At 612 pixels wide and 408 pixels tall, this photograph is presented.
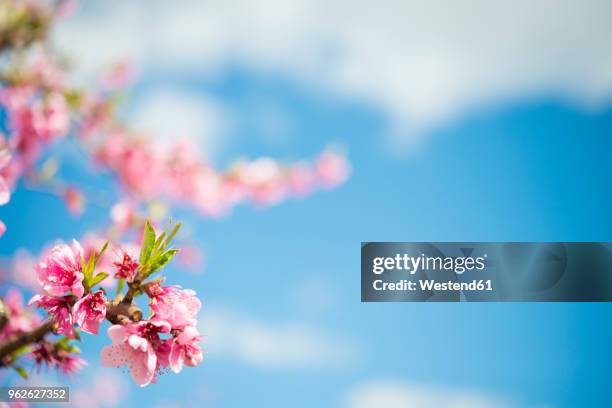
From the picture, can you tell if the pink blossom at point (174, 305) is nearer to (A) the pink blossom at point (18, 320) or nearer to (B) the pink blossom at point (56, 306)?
(B) the pink blossom at point (56, 306)

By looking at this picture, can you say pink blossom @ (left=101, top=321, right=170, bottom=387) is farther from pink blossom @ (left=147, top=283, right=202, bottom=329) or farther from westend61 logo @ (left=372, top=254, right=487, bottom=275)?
westend61 logo @ (left=372, top=254, right=487, bottom=275)

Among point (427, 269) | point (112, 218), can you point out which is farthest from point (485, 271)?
point (112, 218)

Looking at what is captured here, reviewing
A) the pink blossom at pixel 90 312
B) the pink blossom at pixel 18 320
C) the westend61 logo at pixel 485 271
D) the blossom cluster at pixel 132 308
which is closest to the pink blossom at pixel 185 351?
the blossom cluster at pixel 132 308

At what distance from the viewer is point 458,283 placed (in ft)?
6.86

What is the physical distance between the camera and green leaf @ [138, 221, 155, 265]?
73 cm

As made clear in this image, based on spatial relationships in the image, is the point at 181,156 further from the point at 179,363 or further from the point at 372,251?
the point at 179,363

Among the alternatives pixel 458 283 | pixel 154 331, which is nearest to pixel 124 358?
pixel 154 331

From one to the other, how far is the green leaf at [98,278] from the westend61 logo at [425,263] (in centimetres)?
150

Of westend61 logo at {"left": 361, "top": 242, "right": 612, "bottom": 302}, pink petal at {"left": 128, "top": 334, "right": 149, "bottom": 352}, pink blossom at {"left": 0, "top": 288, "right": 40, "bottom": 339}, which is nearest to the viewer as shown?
pink petal at {"left": 128, "top": 334, "right": 149, "bottom": 352}

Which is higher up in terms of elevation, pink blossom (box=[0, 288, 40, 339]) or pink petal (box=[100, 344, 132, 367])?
pink blossom (box=[0, 288, 40, 339])

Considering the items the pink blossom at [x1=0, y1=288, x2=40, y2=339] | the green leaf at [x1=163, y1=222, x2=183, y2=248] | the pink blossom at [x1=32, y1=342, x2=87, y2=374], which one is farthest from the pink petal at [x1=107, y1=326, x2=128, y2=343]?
the pink blossom at [x1=0, y1=288, x2=40, y2=339]

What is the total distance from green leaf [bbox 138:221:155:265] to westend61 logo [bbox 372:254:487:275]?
1.48 meters

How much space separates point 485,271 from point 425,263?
0.24 metres

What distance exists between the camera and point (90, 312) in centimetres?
74
